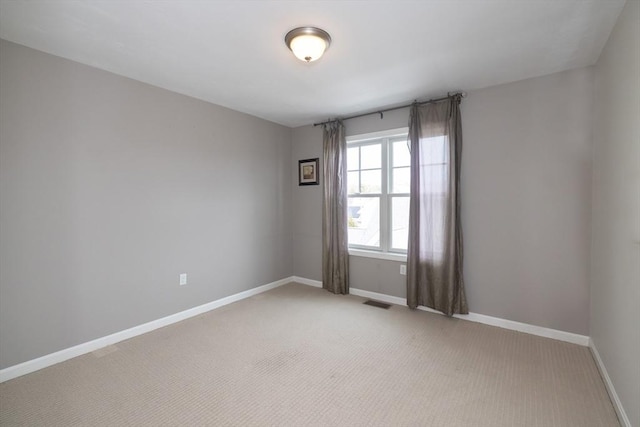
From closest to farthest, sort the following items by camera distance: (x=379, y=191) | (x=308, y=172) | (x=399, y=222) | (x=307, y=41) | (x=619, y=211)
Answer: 1. (x=619, y=211)
2. (x=307, y=41)
3. (x=399, y=222)
4. (x=379, y=191)
5. (x=308, y=172)

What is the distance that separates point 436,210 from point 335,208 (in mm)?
1396

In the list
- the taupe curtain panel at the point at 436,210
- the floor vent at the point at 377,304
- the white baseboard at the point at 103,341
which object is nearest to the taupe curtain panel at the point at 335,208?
the floor vent at the point at 377,304

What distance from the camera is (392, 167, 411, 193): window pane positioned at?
12.2 feet

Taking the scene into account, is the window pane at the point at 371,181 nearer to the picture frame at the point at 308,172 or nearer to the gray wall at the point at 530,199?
the picture frame at the point at 308,172

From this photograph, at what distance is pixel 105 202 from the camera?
8.77 ft

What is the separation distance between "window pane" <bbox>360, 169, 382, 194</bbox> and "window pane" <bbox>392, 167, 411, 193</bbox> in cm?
21

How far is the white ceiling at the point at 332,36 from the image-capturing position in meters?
1.82

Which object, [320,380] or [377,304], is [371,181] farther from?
[320,380]

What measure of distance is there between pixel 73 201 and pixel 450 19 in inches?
130

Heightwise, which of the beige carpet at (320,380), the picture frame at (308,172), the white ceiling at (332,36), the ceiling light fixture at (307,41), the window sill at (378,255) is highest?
the white ceiling at (332,36)

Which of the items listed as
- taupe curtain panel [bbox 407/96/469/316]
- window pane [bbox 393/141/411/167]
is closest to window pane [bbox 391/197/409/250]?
taupe curtain panel [bbox 407/96/469/316]

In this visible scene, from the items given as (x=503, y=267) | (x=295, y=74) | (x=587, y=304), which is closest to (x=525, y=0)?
(x=295, y=74)

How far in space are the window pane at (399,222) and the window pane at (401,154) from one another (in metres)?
0.46

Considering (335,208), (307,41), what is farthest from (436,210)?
(307,41)
